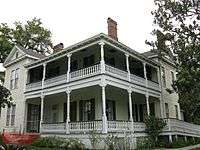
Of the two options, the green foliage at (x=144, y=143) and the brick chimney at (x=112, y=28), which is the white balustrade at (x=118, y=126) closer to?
the green foliage at (x=144, y=143)

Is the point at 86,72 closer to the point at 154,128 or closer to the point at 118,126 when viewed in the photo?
the point at 118,126

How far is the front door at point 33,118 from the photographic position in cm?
2509

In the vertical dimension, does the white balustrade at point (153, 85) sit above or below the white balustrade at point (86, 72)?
below

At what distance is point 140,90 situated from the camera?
20.7 m

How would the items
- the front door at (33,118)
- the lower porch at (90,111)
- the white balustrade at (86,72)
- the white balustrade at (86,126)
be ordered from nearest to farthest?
the white balustrade at (86,126)
the lower porch at (90,111)
the white balustrade at (86,72)
the front door at (33,118)

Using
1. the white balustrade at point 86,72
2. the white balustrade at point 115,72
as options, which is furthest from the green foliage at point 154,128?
the white balustrade at point 86,72

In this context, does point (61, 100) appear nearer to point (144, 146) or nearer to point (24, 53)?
point (24, 53)

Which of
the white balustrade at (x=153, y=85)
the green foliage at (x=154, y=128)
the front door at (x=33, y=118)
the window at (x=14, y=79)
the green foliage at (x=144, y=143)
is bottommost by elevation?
the green foliage at (x=144, y=143)

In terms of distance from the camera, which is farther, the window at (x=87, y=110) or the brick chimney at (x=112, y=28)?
the brick chimney at (x=112, y=28)

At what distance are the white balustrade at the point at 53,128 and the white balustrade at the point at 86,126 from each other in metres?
1.31

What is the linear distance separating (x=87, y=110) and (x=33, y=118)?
6.88 m

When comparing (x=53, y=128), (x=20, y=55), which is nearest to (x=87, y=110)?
(x=53, y=128)

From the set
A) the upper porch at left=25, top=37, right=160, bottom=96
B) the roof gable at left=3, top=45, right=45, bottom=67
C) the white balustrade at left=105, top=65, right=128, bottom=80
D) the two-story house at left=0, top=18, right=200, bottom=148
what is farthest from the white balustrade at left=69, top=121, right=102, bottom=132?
the roof gable at left=3, top=45, right=45, bottom=67

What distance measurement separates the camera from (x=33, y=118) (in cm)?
2550
